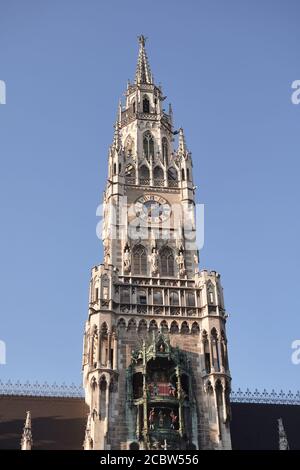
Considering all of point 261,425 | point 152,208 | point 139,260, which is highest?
point 152,208

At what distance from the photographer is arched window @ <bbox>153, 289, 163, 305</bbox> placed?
50625 millimetres

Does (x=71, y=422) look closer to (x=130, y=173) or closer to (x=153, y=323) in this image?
(x=153, y=323)

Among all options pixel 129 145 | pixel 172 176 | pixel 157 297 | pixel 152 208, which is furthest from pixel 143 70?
pixel 157 297

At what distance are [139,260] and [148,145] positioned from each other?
1527 centimetres

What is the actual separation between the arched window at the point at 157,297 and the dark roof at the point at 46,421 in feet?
30.8

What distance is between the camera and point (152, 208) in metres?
58.1

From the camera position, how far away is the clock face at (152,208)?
57219 millimetres

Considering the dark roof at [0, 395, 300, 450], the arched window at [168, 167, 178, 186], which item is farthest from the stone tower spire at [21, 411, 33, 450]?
the arched window at [168, 167, 178, 186]

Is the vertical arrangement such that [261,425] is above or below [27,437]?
above

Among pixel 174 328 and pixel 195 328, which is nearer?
pixel 174 328

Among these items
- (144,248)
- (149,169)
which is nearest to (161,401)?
(144,248)

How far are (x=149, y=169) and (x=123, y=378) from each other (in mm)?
22725

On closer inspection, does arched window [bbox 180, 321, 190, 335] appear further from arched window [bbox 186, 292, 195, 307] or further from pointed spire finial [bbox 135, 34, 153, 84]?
pointed spire finial [bbox 135, 34, 153, 84]

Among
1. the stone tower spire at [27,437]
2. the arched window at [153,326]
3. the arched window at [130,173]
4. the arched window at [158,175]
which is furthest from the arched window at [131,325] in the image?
the arched window at [158,175]
